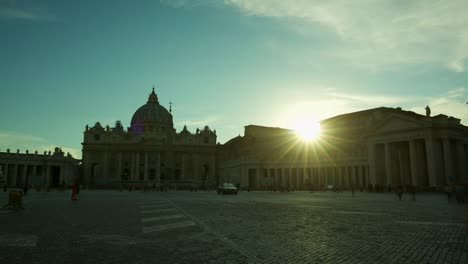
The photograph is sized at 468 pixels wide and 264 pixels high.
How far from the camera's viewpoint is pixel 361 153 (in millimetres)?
68688

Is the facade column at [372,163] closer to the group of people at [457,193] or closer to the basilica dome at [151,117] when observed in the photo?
the group of people at [457,193]

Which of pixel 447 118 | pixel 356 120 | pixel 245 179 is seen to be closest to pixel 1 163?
pixel 245 179

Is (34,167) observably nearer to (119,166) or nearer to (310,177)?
(119,166)

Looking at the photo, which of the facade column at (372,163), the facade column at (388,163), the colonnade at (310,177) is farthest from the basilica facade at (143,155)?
the facade column at (388,163)

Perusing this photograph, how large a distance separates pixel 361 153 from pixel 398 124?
1194cm

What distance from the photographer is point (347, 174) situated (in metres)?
72.3

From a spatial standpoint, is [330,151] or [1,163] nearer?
[330,151]

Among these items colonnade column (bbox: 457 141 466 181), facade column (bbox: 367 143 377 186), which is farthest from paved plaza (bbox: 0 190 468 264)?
facade column (bbox: 367 143 377 186)

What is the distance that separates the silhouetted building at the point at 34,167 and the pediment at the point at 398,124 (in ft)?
242

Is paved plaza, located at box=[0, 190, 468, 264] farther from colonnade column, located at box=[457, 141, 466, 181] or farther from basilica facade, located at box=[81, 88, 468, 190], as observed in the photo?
colonnade column, located at box=[457, 141, 466, 181]

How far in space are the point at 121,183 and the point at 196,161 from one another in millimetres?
30915

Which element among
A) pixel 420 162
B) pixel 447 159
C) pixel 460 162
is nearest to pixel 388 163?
pixel 420 162

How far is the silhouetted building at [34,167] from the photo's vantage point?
3996 inches

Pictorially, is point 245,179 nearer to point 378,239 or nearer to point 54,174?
point 54,174
